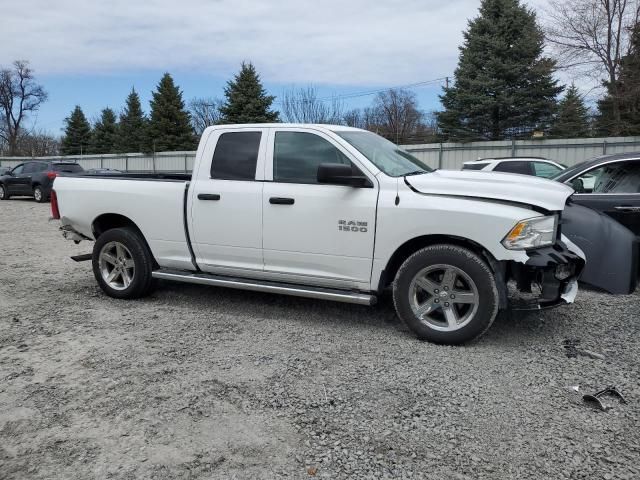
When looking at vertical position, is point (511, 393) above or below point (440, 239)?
below

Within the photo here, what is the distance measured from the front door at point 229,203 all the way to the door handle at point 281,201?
0.14 meters

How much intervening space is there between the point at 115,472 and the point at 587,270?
15.2ft

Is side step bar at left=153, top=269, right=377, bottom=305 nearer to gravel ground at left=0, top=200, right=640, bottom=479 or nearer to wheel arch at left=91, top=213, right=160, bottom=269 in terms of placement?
gravel ground at left=0, top=200, right=640, bottom=479

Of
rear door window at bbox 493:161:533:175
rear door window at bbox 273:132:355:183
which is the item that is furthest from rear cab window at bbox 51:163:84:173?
rear door window at bbox 273:132:355:183

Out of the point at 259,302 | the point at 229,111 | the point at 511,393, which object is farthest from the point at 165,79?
the point at 511,393

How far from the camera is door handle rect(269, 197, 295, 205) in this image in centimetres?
487

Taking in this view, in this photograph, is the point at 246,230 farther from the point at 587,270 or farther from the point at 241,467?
the point at 587,270

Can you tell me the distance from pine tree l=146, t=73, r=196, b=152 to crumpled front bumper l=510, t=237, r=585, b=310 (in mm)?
42920

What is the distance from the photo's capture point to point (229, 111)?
3812 centimetres

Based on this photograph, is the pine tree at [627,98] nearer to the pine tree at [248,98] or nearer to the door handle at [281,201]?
the pine tree at [248,98]

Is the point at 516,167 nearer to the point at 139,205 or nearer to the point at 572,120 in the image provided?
the point at 139,205

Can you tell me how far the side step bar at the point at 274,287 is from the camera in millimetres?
4625

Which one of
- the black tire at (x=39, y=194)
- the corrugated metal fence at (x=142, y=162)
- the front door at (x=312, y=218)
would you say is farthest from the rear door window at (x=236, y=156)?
the corrugated metal fence at (x=142, y=162)

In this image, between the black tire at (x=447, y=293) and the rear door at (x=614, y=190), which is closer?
the black tire at (x=447, y=293)
